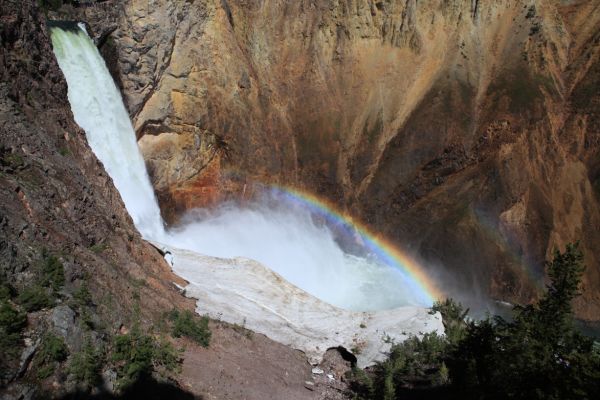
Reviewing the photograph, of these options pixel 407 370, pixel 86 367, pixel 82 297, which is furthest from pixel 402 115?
pixel 86 367

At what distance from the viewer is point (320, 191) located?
81.8 feet

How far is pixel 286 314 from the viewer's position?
13289mm

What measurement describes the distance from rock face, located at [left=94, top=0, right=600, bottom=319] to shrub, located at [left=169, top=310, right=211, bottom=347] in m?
12.6

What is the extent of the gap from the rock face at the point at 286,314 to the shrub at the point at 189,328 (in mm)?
1720

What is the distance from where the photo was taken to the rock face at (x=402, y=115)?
72.0 ft

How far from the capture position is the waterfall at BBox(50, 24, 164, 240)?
17.4 meters

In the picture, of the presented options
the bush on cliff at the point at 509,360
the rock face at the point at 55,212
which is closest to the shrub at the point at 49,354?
the rock face at the point at 55,212

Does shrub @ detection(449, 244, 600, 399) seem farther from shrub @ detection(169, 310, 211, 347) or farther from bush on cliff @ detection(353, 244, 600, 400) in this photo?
shrub @ detection(169, 310, 211, 347)

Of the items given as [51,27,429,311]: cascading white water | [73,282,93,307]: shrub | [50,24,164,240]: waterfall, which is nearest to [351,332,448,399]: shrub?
[73,282,93,307]: shrub

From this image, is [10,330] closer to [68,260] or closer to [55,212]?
[68,260]

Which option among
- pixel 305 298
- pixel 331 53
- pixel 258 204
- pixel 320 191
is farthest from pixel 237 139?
pixel 305 298

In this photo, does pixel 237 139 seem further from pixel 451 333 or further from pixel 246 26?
pixel 451 333

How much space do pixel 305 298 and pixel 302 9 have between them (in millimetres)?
15491

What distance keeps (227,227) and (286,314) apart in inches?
360
